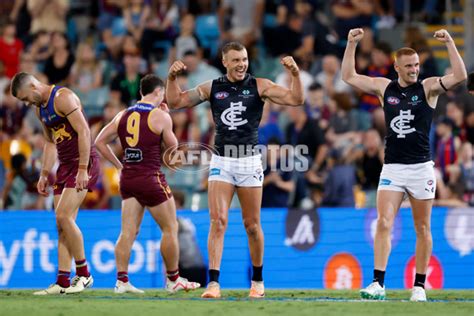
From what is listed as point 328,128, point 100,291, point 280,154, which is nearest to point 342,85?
point 328,128

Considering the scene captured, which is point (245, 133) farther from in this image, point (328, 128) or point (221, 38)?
point (221, 38)

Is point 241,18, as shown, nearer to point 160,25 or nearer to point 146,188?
point 160,25

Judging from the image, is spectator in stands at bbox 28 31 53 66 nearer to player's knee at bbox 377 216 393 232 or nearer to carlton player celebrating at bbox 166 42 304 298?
carlton player celebrating at bbox 166 42 304 298

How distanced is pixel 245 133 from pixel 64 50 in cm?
1053

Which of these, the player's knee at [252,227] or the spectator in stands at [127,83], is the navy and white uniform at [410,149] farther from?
the spectator in stands at [127,83]

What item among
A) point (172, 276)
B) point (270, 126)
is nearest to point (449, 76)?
point (172, 276)

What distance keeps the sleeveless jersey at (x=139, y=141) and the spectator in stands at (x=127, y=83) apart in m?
7.40

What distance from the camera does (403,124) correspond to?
500 inches

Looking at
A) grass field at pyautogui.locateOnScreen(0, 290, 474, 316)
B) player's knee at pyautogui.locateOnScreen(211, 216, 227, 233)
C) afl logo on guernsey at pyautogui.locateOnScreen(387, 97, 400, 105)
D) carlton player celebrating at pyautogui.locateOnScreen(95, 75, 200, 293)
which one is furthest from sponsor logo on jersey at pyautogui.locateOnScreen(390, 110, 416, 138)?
carlton player celebrating at pyautogui.locateOnScreen(95, 75, 200, 293)

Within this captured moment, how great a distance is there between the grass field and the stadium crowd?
5.23 m

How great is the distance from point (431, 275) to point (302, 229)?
6.11ft

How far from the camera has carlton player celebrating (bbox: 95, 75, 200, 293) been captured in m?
13.6

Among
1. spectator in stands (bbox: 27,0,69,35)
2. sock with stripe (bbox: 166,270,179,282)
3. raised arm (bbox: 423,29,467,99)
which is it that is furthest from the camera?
spectator in stands (bbox: 27,0,69,35)

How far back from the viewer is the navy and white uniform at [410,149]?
12.7m
